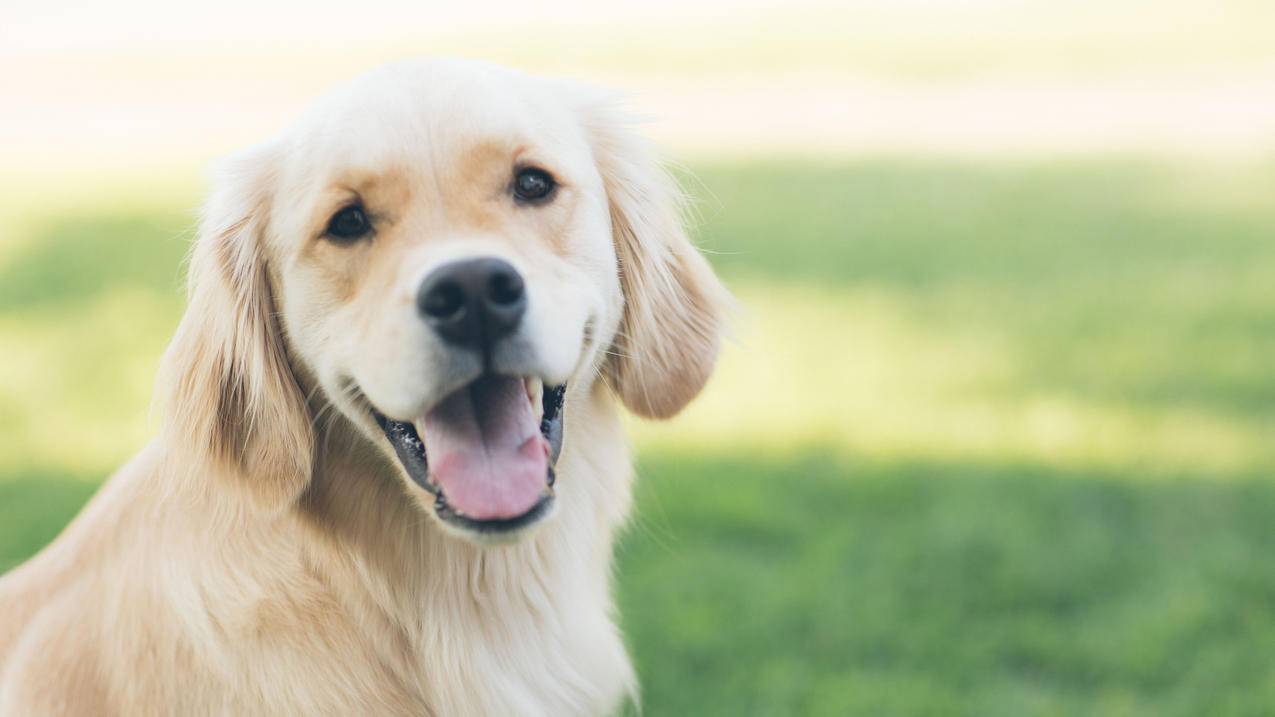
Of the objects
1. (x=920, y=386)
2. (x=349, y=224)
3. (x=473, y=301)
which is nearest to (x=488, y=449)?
(x=473, y=301)

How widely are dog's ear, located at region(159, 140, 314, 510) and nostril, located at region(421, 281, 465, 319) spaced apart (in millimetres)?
532

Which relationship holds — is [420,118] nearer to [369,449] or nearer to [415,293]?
[415,293]

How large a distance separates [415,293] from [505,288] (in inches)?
6.8

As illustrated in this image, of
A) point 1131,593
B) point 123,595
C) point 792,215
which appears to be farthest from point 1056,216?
point 123,595

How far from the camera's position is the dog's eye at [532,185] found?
2.68 metres

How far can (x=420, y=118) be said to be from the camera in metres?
2.57

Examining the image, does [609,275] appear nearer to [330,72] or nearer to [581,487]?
[581,487]

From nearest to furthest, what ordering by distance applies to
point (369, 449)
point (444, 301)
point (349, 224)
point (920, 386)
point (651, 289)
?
point (444, 301) < point (349, 224) < point (369, 449) < point (651, 289) < point (920, 386)

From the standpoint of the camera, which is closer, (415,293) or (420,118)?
(415,293)

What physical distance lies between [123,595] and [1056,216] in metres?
8.41

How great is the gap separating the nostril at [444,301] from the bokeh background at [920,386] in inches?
42.2

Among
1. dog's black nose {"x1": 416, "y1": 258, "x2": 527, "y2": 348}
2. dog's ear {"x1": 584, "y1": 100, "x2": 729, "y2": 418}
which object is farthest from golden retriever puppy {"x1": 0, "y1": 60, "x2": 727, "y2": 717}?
dog's ear {"x1": 584, "y1": 100, "x2": 729, "y2": 418}

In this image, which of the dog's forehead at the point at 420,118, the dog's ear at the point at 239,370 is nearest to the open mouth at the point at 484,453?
the dog's ear at the point at 239,370

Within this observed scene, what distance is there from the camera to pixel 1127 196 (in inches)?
395
